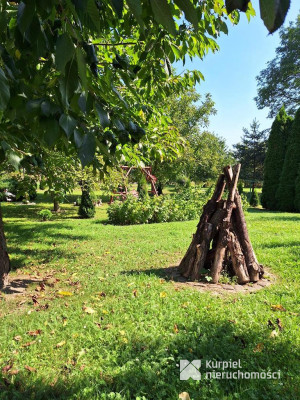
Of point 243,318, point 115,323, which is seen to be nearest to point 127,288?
point 115,323

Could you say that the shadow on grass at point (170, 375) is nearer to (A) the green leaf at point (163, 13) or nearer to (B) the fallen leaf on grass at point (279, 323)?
(B) the fallen leaf on grass at point (279, 323)

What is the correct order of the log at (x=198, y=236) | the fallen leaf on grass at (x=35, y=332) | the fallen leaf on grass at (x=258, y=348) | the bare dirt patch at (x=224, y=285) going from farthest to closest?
the log at (x=198, y=236) → the bare dirt patch at (x=224, y=285) → the fallen leaf on grass at (x=35, y=332) → the fallen leaf on grass at (x=258, y=348)

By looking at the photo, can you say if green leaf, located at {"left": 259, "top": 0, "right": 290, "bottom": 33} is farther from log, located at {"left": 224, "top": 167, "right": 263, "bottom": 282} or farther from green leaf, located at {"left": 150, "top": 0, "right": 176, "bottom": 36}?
log, located at {"left": 224, "top": 167, "right": 263, "bottom": 282}

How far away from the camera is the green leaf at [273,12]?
21.3 inches

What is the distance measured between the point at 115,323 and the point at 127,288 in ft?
3.19

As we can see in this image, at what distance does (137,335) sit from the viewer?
278cm

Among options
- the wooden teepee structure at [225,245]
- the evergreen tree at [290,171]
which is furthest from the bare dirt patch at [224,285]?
the evergreen tree at [290,171]

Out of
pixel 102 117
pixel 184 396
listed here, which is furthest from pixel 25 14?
pixel 184 396

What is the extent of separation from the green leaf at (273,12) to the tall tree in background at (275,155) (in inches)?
714

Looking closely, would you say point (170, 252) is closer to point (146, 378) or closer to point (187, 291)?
point (187, 291)

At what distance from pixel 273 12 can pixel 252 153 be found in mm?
46866

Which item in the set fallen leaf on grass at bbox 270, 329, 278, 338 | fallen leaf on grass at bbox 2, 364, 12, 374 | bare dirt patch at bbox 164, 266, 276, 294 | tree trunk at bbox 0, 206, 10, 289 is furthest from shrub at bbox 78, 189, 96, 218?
fallen leaf on grass at bbox 270, 329, 278, 338

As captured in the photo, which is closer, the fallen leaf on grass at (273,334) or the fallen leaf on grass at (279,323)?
the fallen leaf on grass at (273,334)

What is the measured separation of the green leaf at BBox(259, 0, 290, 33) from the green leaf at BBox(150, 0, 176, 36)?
20 cm
